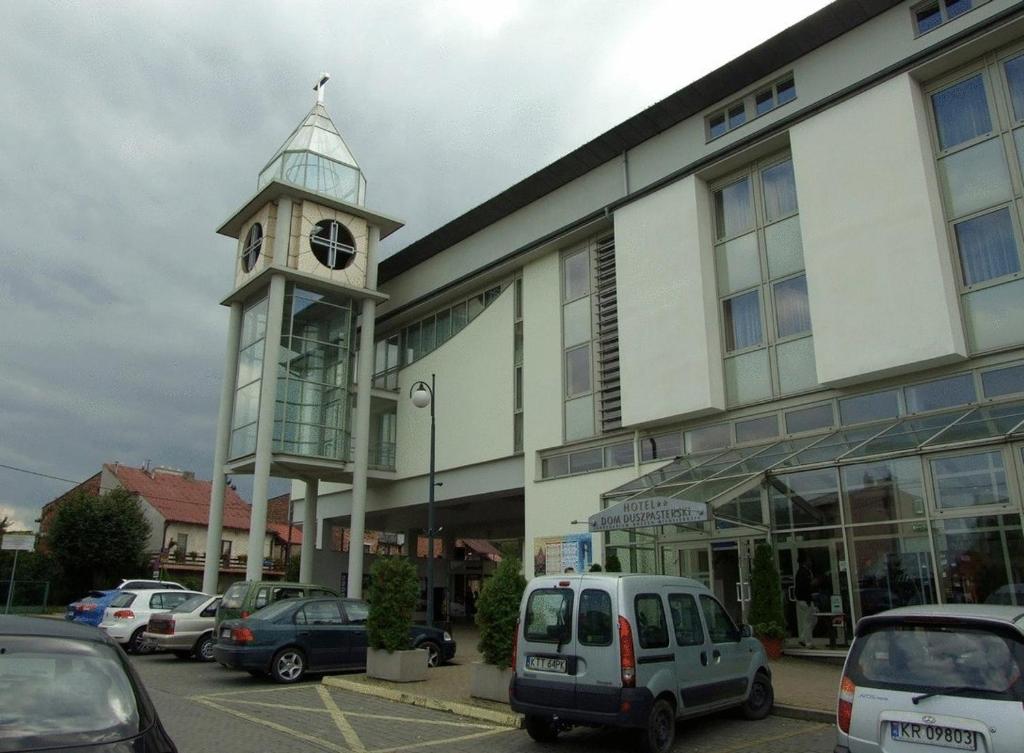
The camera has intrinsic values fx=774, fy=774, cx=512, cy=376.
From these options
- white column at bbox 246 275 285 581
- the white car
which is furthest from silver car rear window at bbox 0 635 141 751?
white column at bbox 246 275 285 581

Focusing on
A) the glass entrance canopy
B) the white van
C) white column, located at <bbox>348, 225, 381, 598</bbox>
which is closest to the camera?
the white van

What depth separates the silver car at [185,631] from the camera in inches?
663

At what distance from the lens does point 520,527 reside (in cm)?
3812

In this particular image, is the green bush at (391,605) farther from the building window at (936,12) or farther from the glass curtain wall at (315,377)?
the building window at (936,12)

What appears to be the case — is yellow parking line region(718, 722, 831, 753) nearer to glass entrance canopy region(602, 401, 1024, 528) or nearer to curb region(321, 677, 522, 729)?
curb region(321, 677, 522, 729)

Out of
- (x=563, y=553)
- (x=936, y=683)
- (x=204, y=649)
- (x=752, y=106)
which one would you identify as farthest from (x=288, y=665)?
(x=752, y=106)

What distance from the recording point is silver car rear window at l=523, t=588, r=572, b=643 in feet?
27.8

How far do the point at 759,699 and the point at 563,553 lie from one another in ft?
38.0

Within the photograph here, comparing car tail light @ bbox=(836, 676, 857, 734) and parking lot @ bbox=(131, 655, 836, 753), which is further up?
A: car tail light @ bbox=(836, 676, 857, 734)

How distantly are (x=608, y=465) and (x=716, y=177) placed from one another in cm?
819

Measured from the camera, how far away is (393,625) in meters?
13.5

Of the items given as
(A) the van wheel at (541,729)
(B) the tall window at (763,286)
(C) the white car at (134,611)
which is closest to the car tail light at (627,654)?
(A) the van wheel at (541,729)

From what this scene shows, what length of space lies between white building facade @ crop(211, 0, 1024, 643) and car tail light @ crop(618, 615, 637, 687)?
7.06m

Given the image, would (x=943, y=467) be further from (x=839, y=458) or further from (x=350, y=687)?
(x=350, y=687)
